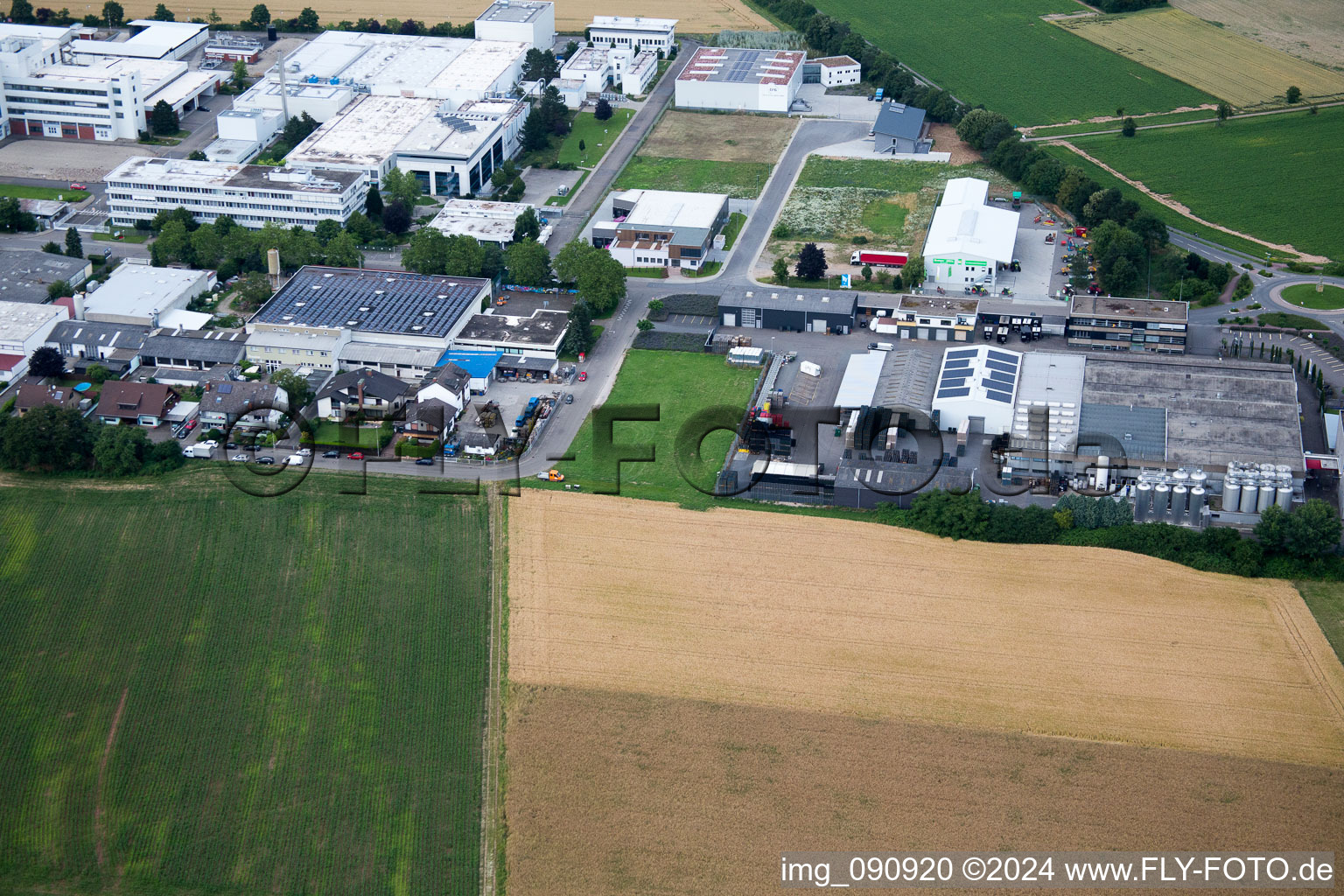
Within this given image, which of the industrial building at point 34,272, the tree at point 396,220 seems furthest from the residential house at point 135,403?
the tree at point 396,220

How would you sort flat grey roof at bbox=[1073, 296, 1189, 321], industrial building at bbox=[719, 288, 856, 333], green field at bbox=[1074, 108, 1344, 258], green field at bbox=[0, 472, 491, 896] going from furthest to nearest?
green field at bbox=[1074, 108, 1344, 258] → industrial building at bbox=[719, 288, 856, 333] → flat grey roof at bbox=[1073, 296, 1189, 321] → green field at bbox=[0, 472, 491, 896]

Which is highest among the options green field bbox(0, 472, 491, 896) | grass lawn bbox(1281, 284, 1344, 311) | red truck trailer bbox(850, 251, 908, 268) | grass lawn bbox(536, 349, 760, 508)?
grass lawn bbox(1281, 284, 1344, 311)

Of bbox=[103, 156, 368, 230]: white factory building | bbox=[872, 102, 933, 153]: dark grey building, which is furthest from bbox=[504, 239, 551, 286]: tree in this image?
bbox=[872, 102, 933, 153]: dark grey building

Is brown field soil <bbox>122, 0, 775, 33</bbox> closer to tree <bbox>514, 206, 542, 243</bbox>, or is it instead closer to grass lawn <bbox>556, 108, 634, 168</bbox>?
grass lawn <bbox>556, 108, 634, 168</bbox>

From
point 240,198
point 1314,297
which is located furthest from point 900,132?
point 240,198

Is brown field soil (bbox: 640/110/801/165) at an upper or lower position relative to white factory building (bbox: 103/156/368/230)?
upper

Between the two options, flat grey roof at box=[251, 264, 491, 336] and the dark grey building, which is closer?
flat grey roof at box=[251, 264, 491, 336]

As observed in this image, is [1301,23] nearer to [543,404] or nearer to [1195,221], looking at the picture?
[1195,221]

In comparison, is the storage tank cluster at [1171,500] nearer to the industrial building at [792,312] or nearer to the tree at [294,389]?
the industrial building at [792,312]
